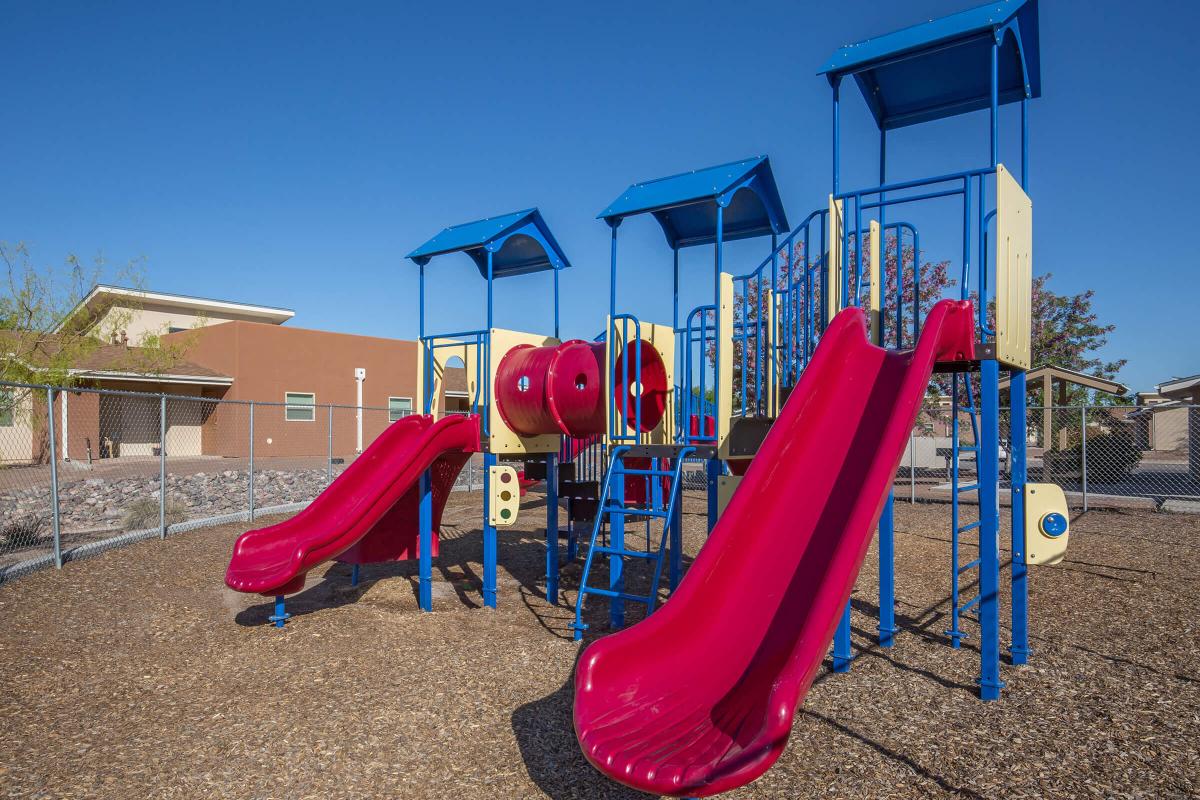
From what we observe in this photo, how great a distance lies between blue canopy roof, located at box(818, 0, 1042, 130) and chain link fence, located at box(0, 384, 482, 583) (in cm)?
824

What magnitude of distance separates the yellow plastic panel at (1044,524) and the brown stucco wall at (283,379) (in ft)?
80.9

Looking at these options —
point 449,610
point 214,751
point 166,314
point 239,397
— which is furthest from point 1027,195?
point 166,314

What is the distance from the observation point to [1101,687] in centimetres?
488

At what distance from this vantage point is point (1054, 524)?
497 cm

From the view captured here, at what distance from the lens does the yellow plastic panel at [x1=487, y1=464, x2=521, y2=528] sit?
736 centimetres

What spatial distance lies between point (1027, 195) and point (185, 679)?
23.5 feet

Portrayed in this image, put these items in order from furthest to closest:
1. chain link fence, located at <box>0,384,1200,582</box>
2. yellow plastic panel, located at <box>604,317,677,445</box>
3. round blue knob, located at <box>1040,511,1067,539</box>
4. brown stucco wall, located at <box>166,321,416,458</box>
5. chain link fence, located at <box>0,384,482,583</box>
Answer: brown stucco wall, located at <box>166,321,416,458</box> < chain link fence, located at <box>0,384,1200,582</box> < chain link fence, located at <box>0,384,482,583</box> < yellow plastic panel, located at <box>604,317,677,445</box> < round blue knob, located at <box>1040,511,1067,539</box>

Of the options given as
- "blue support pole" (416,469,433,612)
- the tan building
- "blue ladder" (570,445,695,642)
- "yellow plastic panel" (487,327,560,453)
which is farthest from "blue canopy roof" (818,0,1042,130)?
the tan building

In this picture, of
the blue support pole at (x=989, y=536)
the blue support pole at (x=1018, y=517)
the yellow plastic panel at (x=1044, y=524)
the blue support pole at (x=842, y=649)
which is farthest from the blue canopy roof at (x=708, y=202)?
the blue support pole at (x=842, y=649)

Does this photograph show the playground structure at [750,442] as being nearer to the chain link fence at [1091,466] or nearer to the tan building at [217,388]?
the chain link fence at [1091,466]

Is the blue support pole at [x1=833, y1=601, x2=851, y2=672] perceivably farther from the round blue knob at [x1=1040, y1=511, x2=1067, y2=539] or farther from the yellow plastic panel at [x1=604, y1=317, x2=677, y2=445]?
the yellow plastic panel at [x1=604, y1=317, x2=677, y2=445]

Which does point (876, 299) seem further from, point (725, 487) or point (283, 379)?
point (283, 379)

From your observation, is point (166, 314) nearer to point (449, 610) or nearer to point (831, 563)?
point (449, 610)

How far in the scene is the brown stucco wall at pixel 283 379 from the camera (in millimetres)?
26219
